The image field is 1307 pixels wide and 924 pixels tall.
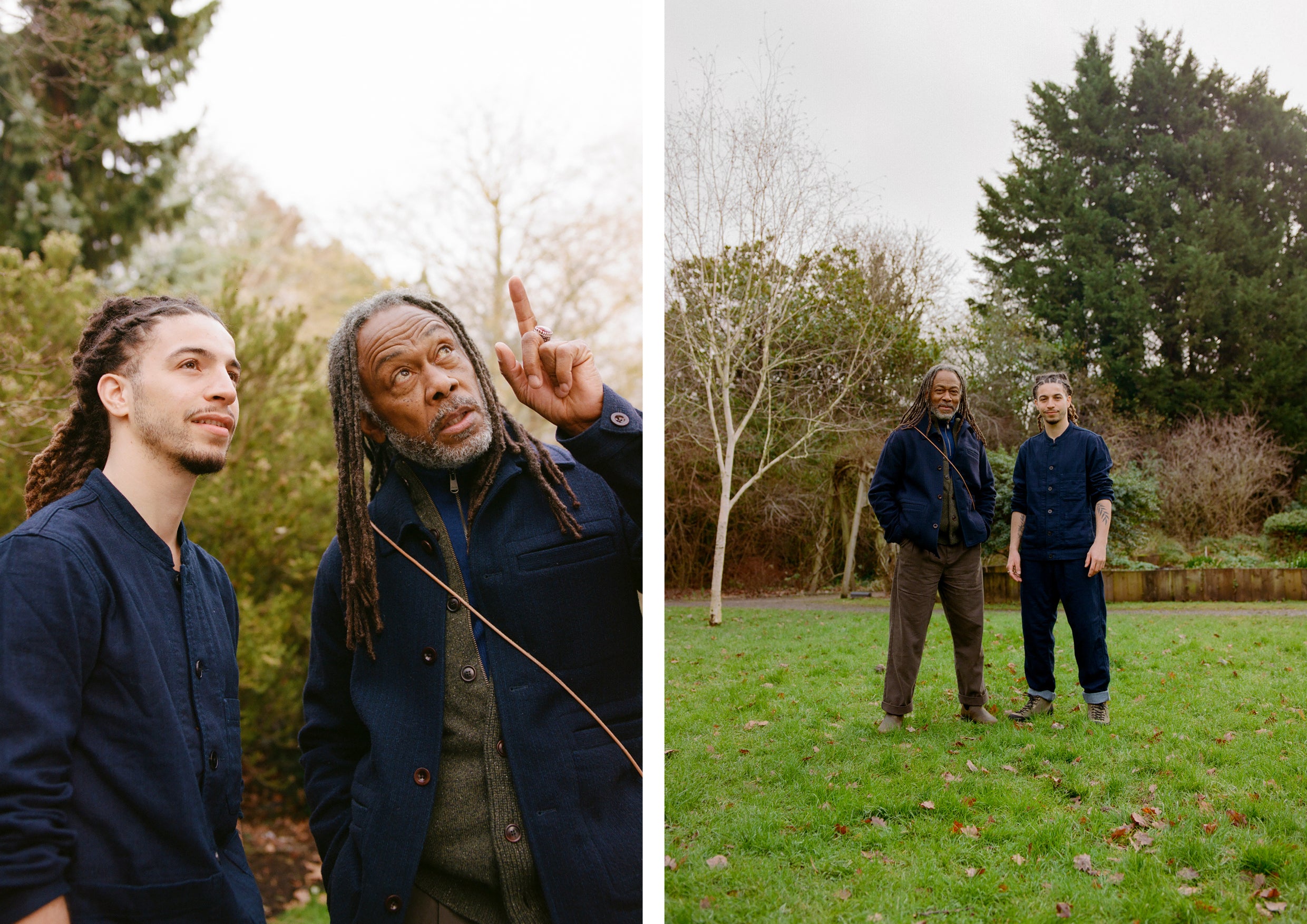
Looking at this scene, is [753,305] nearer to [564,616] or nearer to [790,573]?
[790,573]

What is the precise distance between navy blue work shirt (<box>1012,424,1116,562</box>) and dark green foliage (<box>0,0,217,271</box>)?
2726 millimetres

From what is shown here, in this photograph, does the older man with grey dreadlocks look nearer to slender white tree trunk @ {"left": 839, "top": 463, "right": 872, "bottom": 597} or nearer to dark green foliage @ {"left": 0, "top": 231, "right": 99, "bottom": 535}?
dark green foliage @ {"left": 0, "top": 231, "right": 99, "bottom": 535}

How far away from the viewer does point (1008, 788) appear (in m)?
2.43

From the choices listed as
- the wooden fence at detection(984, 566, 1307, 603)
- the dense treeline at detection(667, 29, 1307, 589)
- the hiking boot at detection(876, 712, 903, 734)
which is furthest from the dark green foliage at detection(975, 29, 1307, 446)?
the hiking boot at detection(876, 712, 903, 734)

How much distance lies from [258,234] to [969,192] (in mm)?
2272

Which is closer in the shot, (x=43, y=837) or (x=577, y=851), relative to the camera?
(x=43, y=837)

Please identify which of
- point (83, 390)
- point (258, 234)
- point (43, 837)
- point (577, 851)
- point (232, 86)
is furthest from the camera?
point (258, 234)

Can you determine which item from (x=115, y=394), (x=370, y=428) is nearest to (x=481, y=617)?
(x=370, y=428)

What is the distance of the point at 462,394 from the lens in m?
1.98

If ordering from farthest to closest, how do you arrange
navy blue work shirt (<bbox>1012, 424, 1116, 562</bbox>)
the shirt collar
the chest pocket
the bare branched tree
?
the bare branched tree, navy blue work shirt (<bbox>1012, 424, 1116, 562</bbox>), the chest pocket, the shirt collar

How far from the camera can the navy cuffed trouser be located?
8.07 ft

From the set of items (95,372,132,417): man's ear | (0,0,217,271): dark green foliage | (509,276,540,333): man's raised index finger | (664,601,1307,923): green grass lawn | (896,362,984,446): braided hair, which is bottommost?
(664,601,1307,923): green grass lawn

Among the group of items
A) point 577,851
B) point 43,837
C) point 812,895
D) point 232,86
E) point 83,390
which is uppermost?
point 232,86

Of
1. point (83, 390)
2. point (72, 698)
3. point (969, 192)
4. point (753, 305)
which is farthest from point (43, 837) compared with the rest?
point (969, 192)
